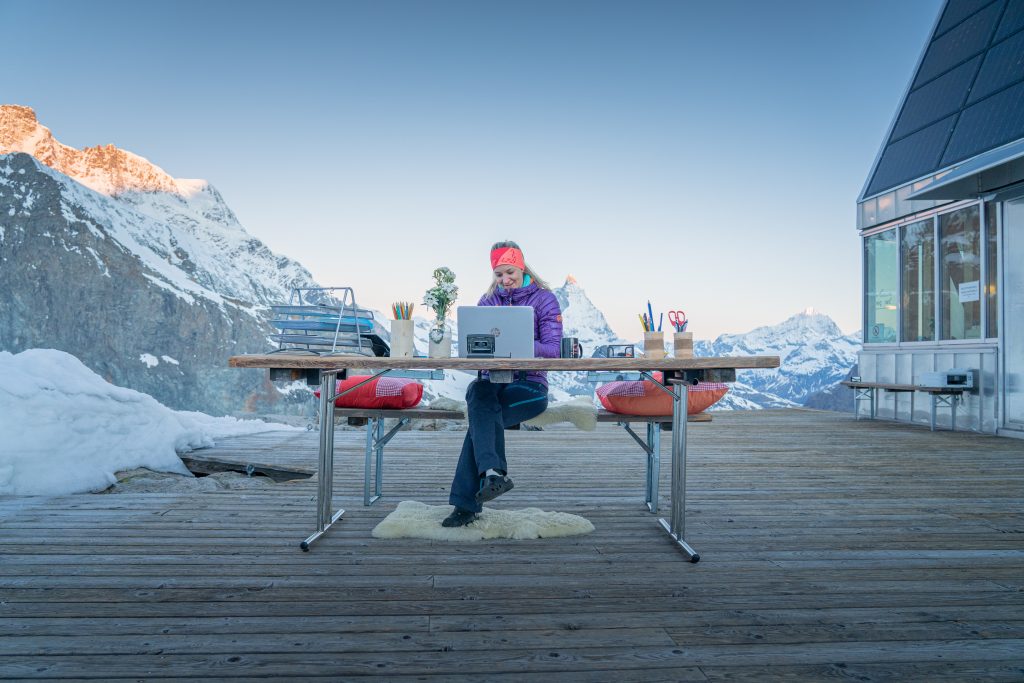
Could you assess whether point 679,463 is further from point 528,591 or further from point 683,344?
point 528,591

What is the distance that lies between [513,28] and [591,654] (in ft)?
38.8

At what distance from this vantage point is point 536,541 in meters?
2.28

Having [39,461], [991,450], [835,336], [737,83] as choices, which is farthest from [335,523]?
[835,336]

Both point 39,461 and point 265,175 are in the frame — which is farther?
point 265,175

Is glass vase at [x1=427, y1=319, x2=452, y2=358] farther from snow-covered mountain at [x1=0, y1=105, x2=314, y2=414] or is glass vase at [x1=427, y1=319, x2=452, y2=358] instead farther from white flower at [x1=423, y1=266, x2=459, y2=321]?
snow-covered mountain at [x1=0, y1=105, x2=314, y2=414]

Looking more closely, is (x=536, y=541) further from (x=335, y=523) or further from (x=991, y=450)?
(x=991, y=450)

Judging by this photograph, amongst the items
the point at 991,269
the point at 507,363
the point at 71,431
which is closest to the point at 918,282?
the point at 991,269

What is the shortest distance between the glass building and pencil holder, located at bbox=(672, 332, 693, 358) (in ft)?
18.8

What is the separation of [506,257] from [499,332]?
0.76 meters

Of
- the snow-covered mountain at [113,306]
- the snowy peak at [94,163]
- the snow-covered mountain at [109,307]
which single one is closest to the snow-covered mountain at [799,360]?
the snow-covered mountain at [113,306]

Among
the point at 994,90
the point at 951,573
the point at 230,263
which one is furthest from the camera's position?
the point at 230,263

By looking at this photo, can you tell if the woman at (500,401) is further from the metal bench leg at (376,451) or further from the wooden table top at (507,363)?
the metal bench leg at (376,451)

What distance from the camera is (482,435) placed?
7.55 ft

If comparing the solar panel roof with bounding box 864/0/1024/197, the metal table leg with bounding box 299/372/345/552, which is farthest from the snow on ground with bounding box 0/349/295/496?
the solar panel roof with bounding box 864/0/1024/197
